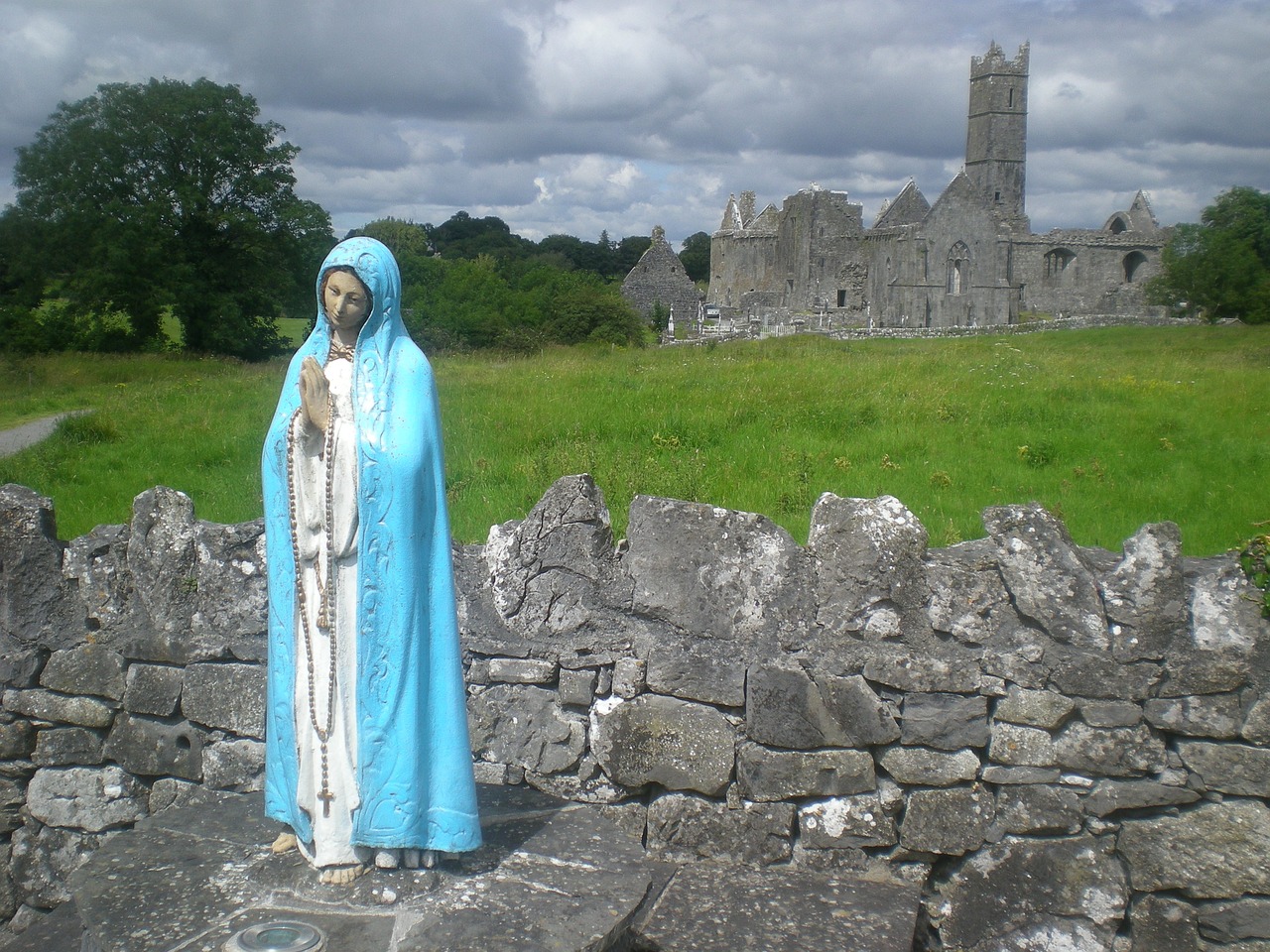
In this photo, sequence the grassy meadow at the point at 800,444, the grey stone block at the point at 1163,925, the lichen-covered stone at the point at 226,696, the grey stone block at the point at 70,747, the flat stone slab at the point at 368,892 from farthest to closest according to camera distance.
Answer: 1. the grassy meadow at the point at 800,444
2. the grey stone block at the point at 70,747
3. the lichen-covered stone at the point at 226,696
4. the grey stone block at the point at 1163,925
5. the flat stone slab at the point at 368,892

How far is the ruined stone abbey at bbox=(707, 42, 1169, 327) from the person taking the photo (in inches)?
1617

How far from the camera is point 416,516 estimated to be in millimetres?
3027

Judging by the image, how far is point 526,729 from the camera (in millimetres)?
4266

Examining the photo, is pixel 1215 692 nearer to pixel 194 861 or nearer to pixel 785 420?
pixel 194 861

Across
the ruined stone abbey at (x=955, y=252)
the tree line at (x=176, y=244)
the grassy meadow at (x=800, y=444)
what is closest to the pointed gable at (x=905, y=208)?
the ruined stone abbey at (x=955, y=252)

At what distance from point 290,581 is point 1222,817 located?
11.9 ft

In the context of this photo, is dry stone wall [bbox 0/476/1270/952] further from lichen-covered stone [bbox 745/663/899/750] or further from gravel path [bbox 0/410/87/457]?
gravel path [bbox 0/410/87/457]

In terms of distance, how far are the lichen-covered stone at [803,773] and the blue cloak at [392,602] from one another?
135cm

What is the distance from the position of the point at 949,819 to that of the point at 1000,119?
5758 cm

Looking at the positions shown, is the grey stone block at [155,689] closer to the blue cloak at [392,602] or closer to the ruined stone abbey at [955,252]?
the blue cloak at [392,602]

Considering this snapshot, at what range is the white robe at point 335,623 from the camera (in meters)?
3.00

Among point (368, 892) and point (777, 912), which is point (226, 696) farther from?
point (777, 912)

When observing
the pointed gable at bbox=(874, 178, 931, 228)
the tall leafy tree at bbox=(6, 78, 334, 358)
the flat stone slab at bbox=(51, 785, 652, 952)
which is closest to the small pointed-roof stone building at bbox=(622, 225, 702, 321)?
the pointed gable at bbox=(874, 178, 931, 228)

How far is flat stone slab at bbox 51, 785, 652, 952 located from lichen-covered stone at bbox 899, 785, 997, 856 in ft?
3.98
